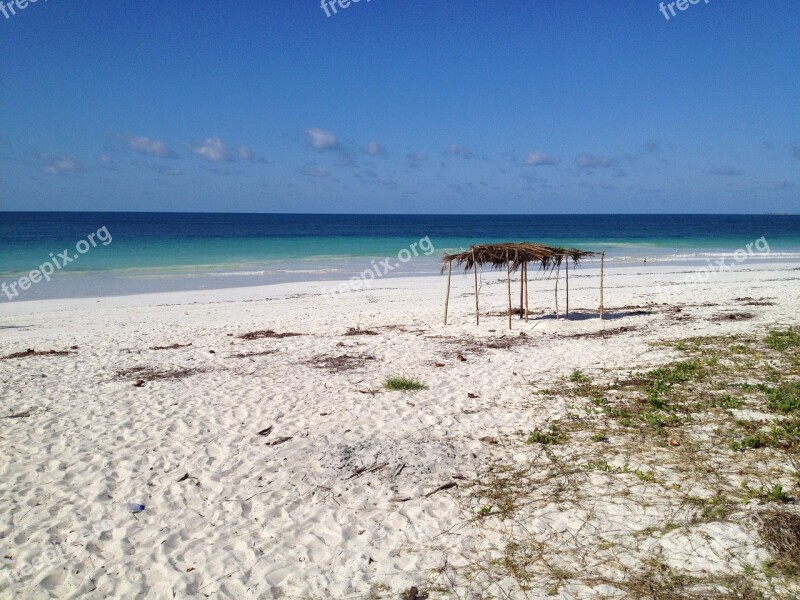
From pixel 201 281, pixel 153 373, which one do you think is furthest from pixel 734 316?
pixel 201 281

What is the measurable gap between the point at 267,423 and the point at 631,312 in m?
11.0

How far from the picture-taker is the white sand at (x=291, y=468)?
3809 mm

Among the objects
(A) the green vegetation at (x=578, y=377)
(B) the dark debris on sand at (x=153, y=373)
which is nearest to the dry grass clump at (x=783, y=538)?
(A) the green vegetation at (x=578, y=377)

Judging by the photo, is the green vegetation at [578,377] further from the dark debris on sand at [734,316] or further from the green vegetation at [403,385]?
the dark debris on sand at [734,316]

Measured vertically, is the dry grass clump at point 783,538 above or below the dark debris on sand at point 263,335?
below

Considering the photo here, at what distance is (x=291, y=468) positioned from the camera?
5.39 meters

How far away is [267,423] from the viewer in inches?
260

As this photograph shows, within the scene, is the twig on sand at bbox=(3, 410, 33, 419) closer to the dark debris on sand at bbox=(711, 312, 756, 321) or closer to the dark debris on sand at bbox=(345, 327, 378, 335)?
the dark debris on sand at bbox=(345, 327, 378, 335)

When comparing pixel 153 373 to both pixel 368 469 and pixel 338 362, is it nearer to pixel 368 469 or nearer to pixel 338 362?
pixel 338 362

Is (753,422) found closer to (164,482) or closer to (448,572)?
(448,572)

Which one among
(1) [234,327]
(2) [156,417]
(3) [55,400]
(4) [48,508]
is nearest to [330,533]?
(4) [48,508]

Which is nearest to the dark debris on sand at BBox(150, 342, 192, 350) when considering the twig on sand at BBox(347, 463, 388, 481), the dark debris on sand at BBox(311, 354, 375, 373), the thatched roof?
the dark debris on sand at BBox(311, 354, 375, 373)

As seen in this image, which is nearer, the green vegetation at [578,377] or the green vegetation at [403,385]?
the green vegetation at [403,385]

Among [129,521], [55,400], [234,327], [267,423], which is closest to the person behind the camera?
[129,521]
